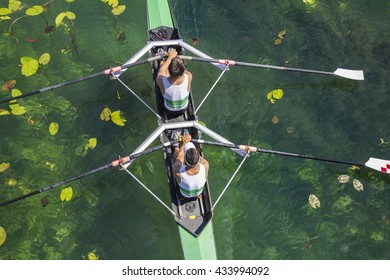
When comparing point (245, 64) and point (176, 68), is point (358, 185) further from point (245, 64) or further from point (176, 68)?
point (176, 68)

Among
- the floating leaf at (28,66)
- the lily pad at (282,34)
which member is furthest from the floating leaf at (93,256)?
the lily pad at (282,34)

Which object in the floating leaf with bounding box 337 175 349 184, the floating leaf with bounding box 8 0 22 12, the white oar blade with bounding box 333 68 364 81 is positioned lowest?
the floating leaf with bounding box 337 175 349 184

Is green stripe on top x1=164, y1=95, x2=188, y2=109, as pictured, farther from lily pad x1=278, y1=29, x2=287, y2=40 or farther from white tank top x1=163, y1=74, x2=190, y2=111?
lily pad x1=278, y1=29, x2=287, y2=40

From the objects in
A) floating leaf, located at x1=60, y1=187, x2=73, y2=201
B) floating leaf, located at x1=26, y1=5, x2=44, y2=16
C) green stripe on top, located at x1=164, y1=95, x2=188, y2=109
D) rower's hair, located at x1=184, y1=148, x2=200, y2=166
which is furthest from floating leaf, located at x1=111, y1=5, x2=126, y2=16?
rower's hair, located at x1=184, y1=148, x2=200, y2=166

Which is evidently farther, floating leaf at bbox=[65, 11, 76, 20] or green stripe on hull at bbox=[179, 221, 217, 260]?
floating leaf at bbox=[65, 11, 76, 20]

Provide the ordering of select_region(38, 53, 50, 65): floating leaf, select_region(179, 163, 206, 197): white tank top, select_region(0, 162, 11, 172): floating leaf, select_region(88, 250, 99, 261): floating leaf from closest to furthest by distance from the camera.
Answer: select_region(179, 163, 206, 197): white tank top < select_region(88, 250, 99, 261): floating leaf < select_region(0, 162, 11, 172): floating leaf < select_region(38, 53, 50, 65): floating leaf

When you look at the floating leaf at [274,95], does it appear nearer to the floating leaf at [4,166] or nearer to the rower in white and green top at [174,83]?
the rower in white and green top at [174,83]
